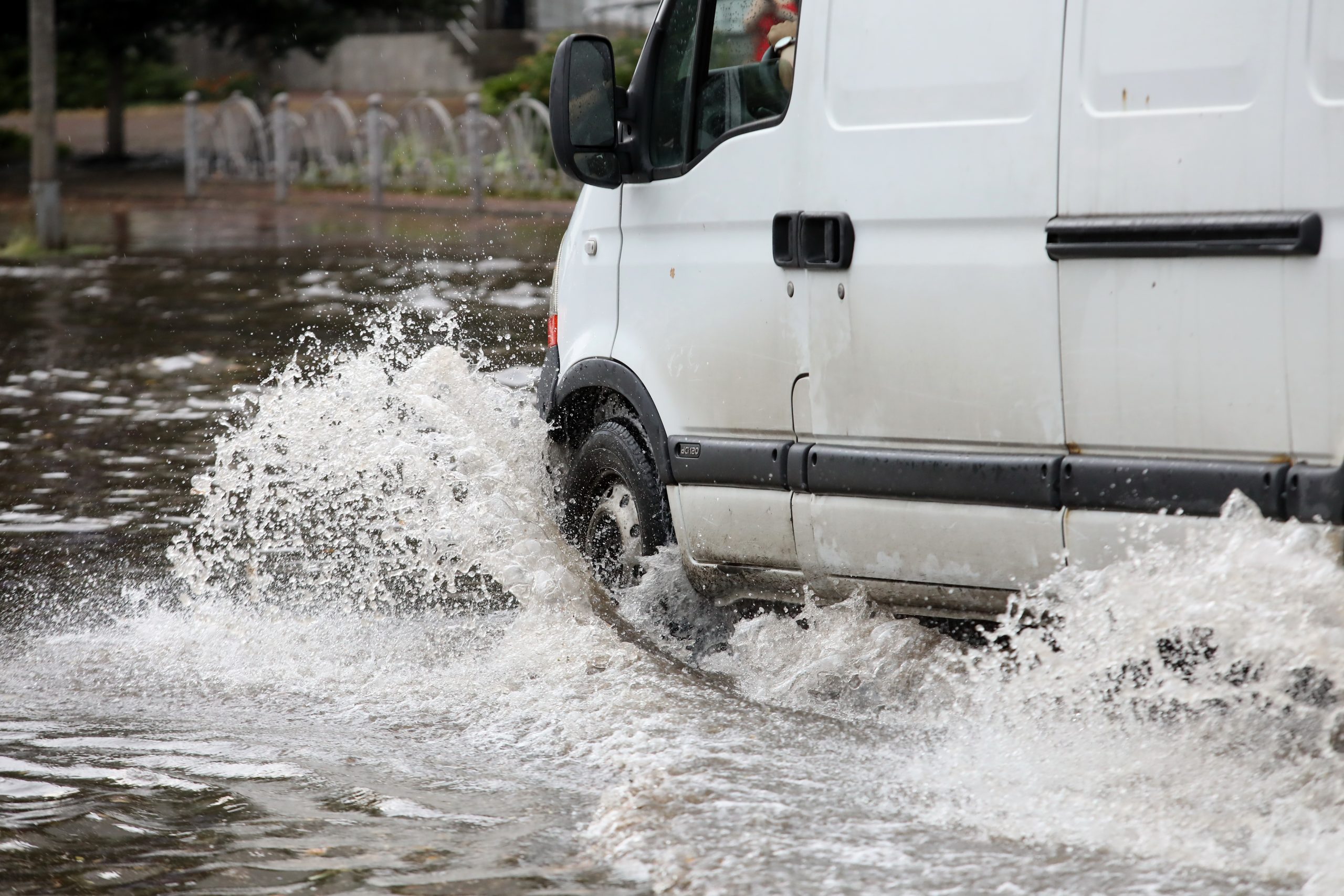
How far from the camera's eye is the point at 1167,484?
4.16 metres

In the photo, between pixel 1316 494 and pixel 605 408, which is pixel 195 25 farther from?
pixel 1316 494

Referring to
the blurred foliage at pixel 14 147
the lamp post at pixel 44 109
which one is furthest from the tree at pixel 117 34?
the lamp post at pixel 44 109

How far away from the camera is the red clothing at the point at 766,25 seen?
17.0 ft

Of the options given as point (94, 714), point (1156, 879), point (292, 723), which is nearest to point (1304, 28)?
point (1156, 879)

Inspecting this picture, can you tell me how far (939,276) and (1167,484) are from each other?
80cm

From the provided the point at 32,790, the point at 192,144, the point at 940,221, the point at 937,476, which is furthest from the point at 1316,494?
the point at 192,144

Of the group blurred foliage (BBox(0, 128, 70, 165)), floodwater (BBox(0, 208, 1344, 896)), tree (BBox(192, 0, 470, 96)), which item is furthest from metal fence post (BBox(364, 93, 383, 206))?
floodwater (BBox(0, 208, 1344, 896))

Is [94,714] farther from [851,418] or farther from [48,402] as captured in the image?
[48,402]

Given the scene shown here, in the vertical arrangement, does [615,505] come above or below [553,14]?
below

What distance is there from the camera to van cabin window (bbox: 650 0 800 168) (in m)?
5.15

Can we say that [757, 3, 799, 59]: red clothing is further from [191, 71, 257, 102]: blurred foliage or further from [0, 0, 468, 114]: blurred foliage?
[191, 71, 257, 102]: blurred foliage

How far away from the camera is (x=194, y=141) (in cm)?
2970

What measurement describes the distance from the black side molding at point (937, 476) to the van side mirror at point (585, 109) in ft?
3.87

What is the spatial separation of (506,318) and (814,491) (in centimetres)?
842
